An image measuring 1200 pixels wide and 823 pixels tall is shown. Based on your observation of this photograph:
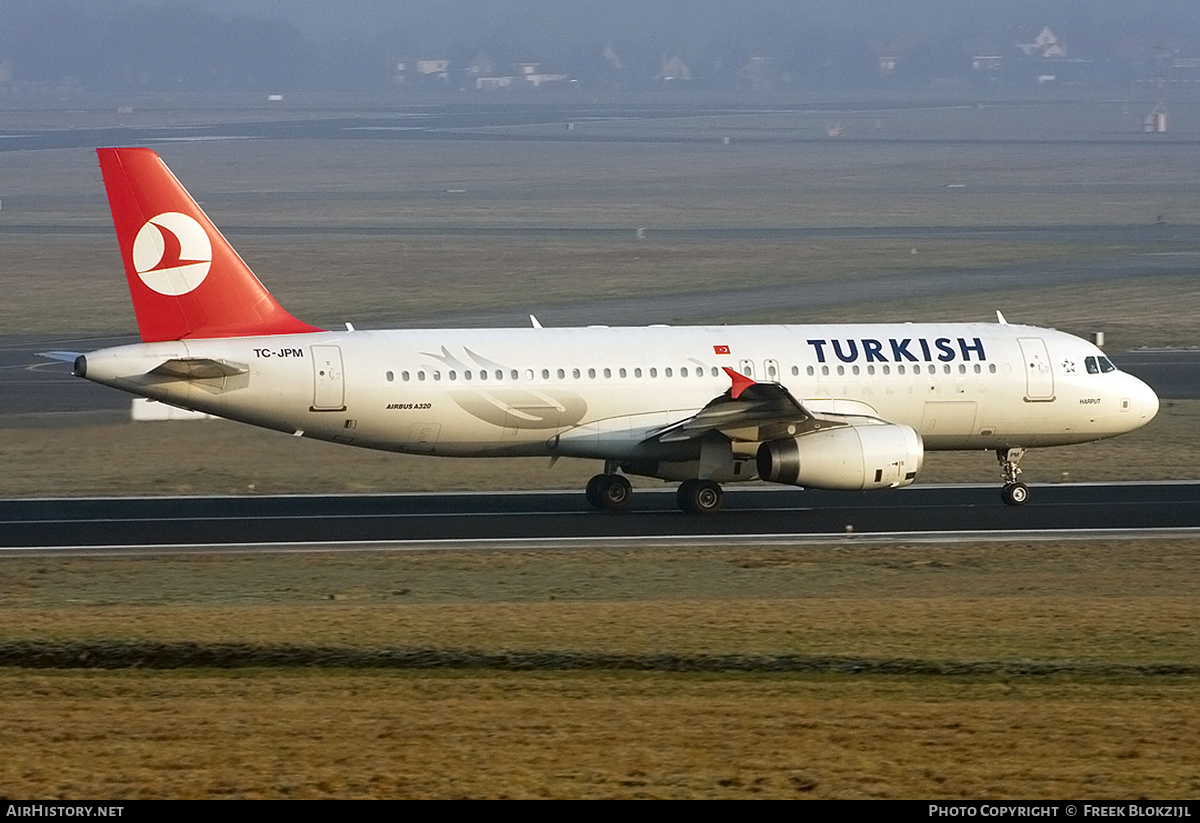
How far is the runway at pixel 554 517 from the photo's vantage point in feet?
116

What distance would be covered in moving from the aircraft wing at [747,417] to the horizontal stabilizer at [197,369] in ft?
28.7

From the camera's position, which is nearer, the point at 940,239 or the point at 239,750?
the point at 239,750

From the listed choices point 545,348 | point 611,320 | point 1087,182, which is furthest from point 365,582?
point 1087,182

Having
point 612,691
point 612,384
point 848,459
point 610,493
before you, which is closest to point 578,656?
point 612,691

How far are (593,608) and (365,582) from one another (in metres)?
5.71

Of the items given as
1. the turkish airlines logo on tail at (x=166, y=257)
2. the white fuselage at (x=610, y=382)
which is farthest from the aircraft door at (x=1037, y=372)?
the turkish airlines logo on tail at (x=166, y=257)

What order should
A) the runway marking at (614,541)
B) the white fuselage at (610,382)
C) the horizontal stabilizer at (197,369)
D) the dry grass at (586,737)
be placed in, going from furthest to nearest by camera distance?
the white fuselage at (610,382), the horizontal stabilizer at (197,369), the runway marking at (614,541), the dry grass at (586,737)

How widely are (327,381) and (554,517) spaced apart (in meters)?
5.46

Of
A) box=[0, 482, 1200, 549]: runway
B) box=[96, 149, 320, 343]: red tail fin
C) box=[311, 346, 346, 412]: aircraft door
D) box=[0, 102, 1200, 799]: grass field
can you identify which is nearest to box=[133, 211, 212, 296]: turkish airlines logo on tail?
box=[96, 149, 320, 343]: red tail fin

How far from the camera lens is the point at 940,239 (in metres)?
108

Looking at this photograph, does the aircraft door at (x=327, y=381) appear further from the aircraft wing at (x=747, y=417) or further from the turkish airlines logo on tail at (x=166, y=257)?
the aircraft wing at (x=747, y=417)

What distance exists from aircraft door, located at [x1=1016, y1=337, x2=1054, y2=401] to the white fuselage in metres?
0.03

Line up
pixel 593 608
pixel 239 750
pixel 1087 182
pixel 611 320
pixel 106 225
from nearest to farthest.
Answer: pixel 239 750
pixel 593 608
pixel 611 320
pixel 106 225
pixel 1087 182
